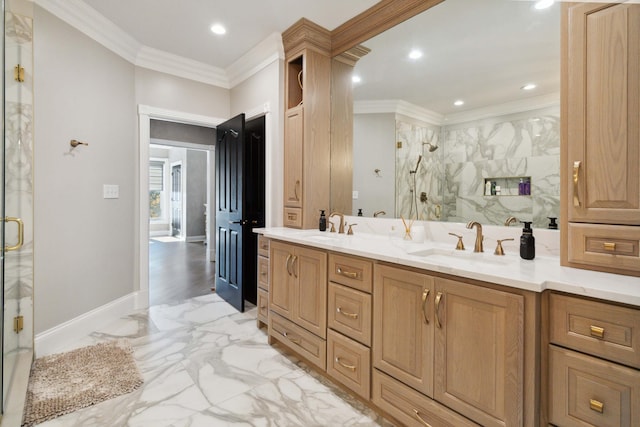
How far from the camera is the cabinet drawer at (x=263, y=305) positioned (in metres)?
2.78

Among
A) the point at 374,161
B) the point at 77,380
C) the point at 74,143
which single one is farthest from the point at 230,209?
the point at 77,380

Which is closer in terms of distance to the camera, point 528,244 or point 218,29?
point 528,244

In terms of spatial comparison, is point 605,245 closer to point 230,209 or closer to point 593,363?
point 593,363

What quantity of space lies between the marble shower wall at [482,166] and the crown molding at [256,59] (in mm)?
1548

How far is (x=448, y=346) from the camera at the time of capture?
4.43ft

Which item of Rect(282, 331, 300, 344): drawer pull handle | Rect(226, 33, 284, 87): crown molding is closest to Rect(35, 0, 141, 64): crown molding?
Rect(226, 33, 284, 87): crown molding

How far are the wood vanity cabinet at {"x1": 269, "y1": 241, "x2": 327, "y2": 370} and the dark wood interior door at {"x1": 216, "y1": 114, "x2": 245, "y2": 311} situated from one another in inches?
37.8

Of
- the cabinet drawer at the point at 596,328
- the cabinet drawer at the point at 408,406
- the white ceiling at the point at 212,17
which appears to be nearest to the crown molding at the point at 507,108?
the cabinet drawer at the point at 596,328

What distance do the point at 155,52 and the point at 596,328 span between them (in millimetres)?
4162

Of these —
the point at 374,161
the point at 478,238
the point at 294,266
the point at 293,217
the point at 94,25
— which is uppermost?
the point at 94,25

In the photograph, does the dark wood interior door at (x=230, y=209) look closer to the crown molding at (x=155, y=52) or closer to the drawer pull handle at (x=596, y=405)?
the crown molding at (x=155, y=52)

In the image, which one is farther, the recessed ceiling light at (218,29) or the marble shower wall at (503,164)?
the recessed ceiling light at (218,29)

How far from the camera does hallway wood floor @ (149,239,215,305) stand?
3854 mm

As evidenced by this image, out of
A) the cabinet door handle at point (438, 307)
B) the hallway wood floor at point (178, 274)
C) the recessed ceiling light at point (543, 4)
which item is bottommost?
the hallway wood floor at point (178, 274)
